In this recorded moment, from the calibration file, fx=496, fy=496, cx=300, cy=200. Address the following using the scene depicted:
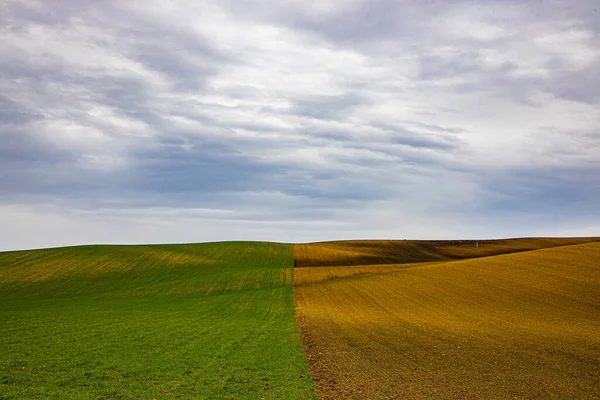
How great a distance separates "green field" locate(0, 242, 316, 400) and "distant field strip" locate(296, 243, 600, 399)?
2.45m

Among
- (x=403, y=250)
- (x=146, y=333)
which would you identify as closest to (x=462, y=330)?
(x=146, y=333)

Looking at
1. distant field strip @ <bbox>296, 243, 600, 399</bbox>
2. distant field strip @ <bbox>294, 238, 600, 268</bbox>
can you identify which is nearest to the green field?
distant field strip @ <bbox>296, 243, 600, 399</bbox>

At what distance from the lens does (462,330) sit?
106 feet

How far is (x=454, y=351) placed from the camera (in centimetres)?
2548

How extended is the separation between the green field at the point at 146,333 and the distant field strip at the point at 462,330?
2.45 metres

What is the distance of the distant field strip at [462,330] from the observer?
19109mm

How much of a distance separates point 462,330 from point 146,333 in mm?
20013

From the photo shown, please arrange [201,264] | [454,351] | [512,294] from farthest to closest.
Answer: [201,264]
[512,294]
[454,351]

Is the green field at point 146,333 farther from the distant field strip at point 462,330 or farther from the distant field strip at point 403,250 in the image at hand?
the distant field strip at point 403,250

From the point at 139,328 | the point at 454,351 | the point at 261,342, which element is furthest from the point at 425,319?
the point at 139,328

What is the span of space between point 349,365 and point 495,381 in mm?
6104

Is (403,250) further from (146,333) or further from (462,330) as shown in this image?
(146,333)

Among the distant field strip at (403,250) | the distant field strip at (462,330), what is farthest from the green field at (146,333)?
the distant field strip at (403,250)

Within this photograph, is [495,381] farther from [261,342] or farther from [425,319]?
[425,319]
